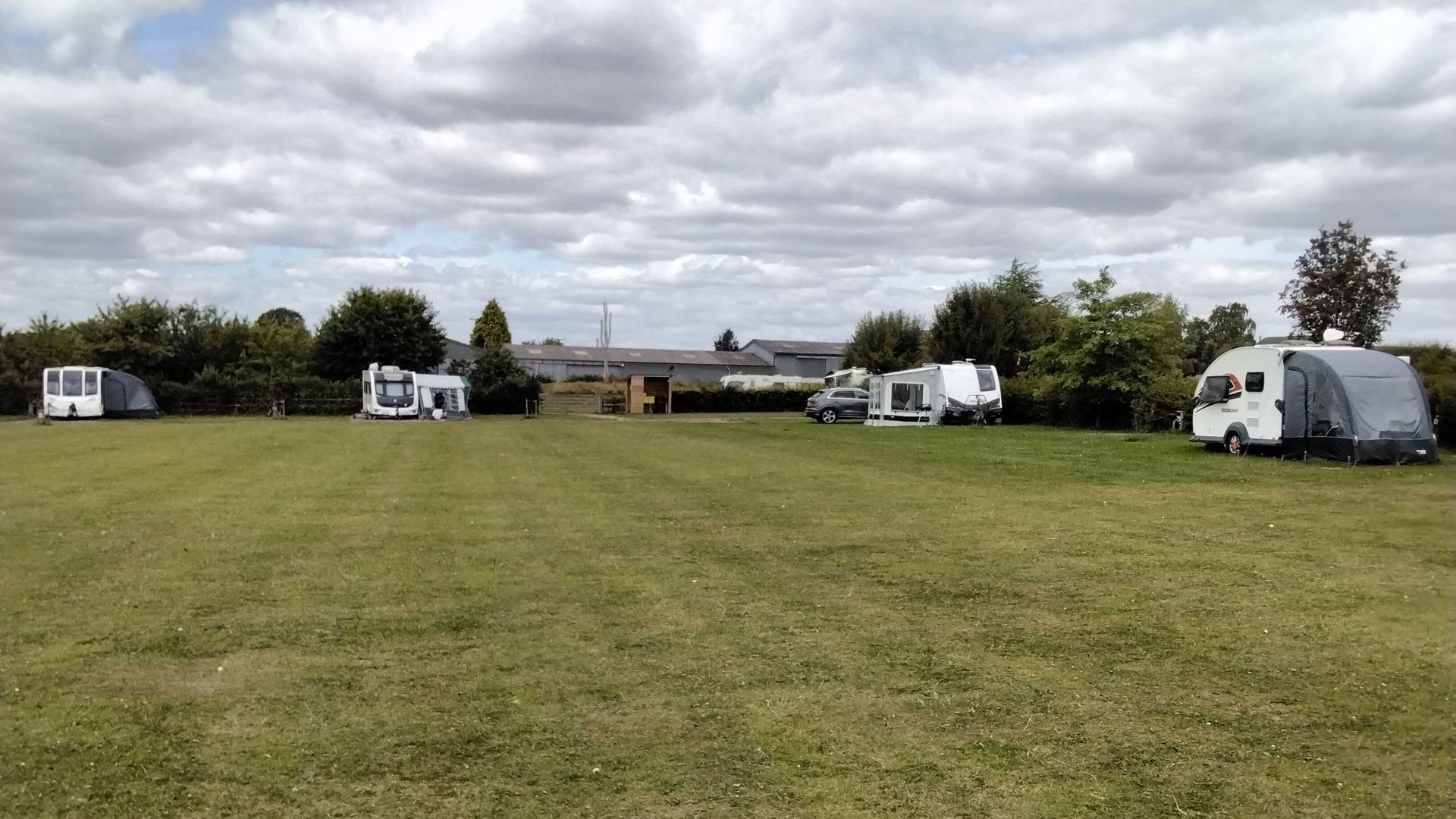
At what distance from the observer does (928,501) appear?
46.3ft

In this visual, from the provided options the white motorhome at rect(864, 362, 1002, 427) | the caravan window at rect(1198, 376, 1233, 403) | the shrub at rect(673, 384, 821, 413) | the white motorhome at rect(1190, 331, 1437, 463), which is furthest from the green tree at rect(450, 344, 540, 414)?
the white motorhome at rect(1190, 331, 1437, 463)

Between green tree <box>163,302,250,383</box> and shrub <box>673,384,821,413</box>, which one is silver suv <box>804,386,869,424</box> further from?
green tree <box>163,302,250,383</box>

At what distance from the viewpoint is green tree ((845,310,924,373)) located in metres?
60.9

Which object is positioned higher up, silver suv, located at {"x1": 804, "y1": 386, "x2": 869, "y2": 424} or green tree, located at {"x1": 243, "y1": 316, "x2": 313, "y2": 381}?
green tree, located at {"x1": 243, "y1": 316, "x2": 313, "y2": 381}

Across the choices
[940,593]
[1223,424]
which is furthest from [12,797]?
[1223,424]

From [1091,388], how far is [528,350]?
60.6m

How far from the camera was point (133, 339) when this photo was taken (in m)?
51.2

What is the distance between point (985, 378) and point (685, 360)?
52.3m

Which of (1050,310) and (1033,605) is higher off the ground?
(1050,310)

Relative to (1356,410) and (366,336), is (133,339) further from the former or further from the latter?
(1356,410)

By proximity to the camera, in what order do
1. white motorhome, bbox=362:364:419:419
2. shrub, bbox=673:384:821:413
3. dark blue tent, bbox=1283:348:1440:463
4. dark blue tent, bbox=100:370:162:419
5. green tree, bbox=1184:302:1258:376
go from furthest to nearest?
green tree, bbox=1184:302:1258:376
shrub, bbox=673:384:821:413
white motorhome, bbox=362:364:419:419
dark blue tent, bbox=100:370:162:419
dark blue tent, bbox=1283:348:1440:463

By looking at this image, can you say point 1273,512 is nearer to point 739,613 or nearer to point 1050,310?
point 739,613

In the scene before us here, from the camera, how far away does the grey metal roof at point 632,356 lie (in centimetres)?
8538

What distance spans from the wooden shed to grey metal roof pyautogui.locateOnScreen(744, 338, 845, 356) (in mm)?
31467
